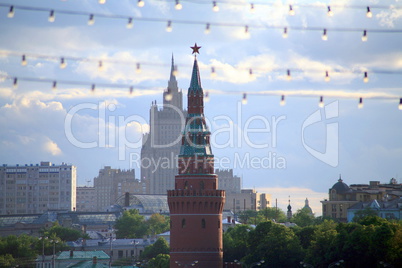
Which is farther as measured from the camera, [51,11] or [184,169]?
[184,169]

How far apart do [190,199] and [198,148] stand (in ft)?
28.5

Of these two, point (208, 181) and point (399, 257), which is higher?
point (208, 181)

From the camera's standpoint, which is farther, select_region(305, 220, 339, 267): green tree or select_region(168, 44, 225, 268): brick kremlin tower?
select_region(168, 44, 225, 268): brick kremlin tower

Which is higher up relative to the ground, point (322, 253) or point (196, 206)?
point (196, 206)

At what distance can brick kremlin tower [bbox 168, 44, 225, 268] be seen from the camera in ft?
632

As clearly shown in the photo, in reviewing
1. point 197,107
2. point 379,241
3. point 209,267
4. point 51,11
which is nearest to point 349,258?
point 379,241

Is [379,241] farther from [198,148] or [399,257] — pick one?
[198,148]

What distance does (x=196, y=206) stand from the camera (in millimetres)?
193125

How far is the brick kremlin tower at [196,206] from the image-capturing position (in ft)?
632

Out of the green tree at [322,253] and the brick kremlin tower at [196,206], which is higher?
the brick kremlin tower at [196,206]

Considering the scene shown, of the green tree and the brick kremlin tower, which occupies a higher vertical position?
the brick kremlin tower

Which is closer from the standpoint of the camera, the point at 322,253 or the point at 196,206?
the point at 196,206

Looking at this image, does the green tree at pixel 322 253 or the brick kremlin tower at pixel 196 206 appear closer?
the green tree at pixel 322 253

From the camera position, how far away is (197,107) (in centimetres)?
19775
